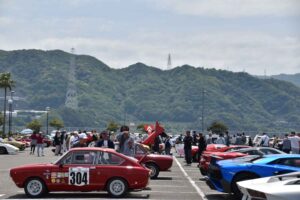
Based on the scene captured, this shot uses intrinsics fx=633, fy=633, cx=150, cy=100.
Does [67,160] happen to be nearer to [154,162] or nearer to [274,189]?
[154,162]

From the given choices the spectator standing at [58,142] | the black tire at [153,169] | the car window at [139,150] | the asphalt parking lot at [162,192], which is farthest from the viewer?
the spectator standing at [58,142]

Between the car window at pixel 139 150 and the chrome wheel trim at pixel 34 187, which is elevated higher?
the car window at pixel 139 150

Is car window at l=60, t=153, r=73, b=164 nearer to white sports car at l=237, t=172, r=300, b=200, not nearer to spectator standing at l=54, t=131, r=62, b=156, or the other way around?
white sports car at l=237, t=172, r=300, b=200

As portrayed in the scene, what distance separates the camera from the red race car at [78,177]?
16.1 metres

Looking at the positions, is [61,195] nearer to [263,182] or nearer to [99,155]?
[99,155]

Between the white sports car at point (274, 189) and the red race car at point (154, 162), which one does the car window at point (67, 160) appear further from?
the white sports car at point (274, 189)

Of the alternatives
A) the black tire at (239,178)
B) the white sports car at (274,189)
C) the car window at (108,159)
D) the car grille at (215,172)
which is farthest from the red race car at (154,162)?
the white sports car at (274,189)

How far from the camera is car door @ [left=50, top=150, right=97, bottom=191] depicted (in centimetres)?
1605

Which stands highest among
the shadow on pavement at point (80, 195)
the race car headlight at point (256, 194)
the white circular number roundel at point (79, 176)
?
the race car headlight at point (256, 194)

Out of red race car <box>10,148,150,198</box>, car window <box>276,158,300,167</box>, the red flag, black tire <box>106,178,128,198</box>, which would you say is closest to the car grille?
car window <box>276,158,300,167</box>

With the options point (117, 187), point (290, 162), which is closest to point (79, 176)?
point (117, 187)

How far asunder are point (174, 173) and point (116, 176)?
993cm

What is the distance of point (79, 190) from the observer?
1625cm

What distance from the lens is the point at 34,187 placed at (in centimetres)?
1616
